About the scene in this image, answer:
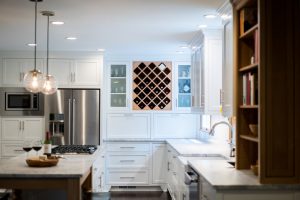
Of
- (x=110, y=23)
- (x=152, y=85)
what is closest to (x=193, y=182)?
(x=110, y=23)

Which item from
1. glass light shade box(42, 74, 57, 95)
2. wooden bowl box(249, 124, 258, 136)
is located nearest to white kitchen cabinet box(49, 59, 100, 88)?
glass light shade box(42, 74, 57, 95)

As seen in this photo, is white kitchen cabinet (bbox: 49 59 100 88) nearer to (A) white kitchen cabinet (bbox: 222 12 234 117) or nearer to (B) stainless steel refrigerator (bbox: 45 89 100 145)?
(B) stainless steel refrigerator (bbox: 45 89 100 145)

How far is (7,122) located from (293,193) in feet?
17.5

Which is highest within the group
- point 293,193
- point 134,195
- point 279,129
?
point 279,129

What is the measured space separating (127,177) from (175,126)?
1.31m

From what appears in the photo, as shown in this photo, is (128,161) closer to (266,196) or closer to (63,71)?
(63,71)

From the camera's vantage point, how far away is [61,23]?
4.54m

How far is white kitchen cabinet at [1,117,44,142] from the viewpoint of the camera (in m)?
6.73

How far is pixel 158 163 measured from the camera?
7.02m

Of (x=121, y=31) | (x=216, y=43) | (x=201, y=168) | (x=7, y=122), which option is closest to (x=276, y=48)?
(x=201, y=168)

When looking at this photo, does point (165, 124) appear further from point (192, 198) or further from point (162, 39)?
point (192, 198)

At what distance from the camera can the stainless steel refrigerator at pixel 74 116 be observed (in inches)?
261

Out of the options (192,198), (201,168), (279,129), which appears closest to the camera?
(279,129)

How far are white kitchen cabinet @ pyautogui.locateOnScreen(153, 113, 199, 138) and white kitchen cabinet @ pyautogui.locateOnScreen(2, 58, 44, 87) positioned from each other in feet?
7.73
